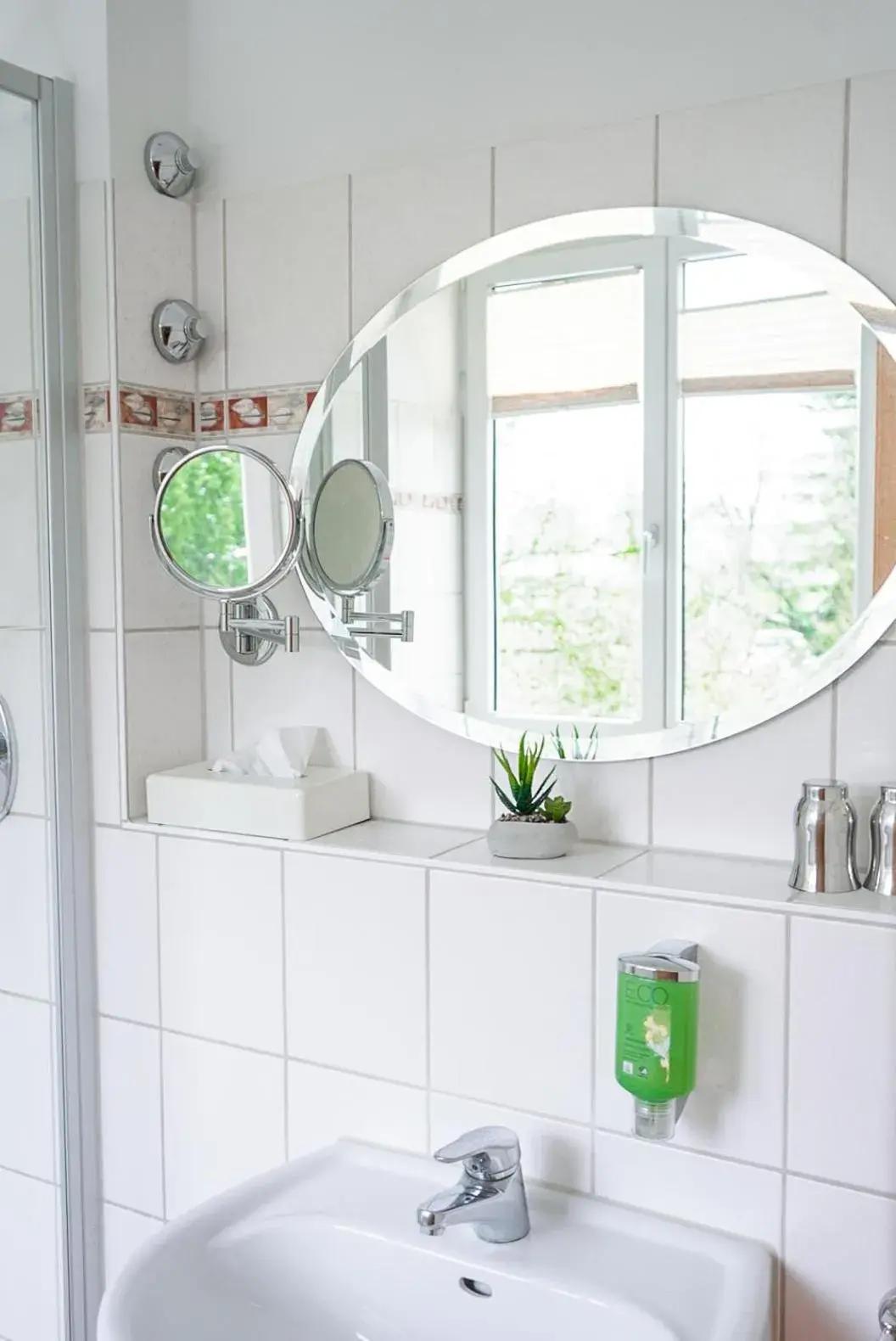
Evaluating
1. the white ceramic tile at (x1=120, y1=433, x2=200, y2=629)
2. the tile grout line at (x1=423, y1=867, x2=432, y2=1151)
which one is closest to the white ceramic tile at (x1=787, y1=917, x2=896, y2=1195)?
the tile grout line at (x1=423, y1=867, x2=432, y2=1151)

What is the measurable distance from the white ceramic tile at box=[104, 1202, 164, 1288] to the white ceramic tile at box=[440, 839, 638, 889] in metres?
0.67

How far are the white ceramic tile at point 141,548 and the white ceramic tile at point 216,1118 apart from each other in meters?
0.54

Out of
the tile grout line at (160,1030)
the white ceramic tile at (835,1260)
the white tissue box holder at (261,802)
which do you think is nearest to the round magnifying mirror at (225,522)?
the white tissue box holder at (261,802)

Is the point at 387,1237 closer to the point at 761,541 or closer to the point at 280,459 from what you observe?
the point at 761,541

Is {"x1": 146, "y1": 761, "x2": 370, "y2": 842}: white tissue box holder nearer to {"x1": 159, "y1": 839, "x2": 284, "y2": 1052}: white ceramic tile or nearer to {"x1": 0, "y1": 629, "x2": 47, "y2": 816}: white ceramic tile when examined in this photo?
{"x1": 159, "y1": 839, "x2": 284, "y2": 1052}: white ceramic tile

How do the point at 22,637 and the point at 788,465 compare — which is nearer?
the point at 788,465

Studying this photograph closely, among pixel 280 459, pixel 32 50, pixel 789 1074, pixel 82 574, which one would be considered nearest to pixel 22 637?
pixel 82 574

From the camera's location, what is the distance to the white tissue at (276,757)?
4.96 feet

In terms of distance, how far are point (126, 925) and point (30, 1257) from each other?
47 centimetres

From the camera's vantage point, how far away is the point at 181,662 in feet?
5.33

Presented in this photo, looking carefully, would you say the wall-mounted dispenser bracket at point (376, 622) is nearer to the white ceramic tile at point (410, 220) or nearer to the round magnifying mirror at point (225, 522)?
the round magnifying mirror at point (225, 522)

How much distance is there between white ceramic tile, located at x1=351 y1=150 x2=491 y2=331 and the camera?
1.41 m

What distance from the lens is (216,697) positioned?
1656mm

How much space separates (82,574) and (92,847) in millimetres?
356
